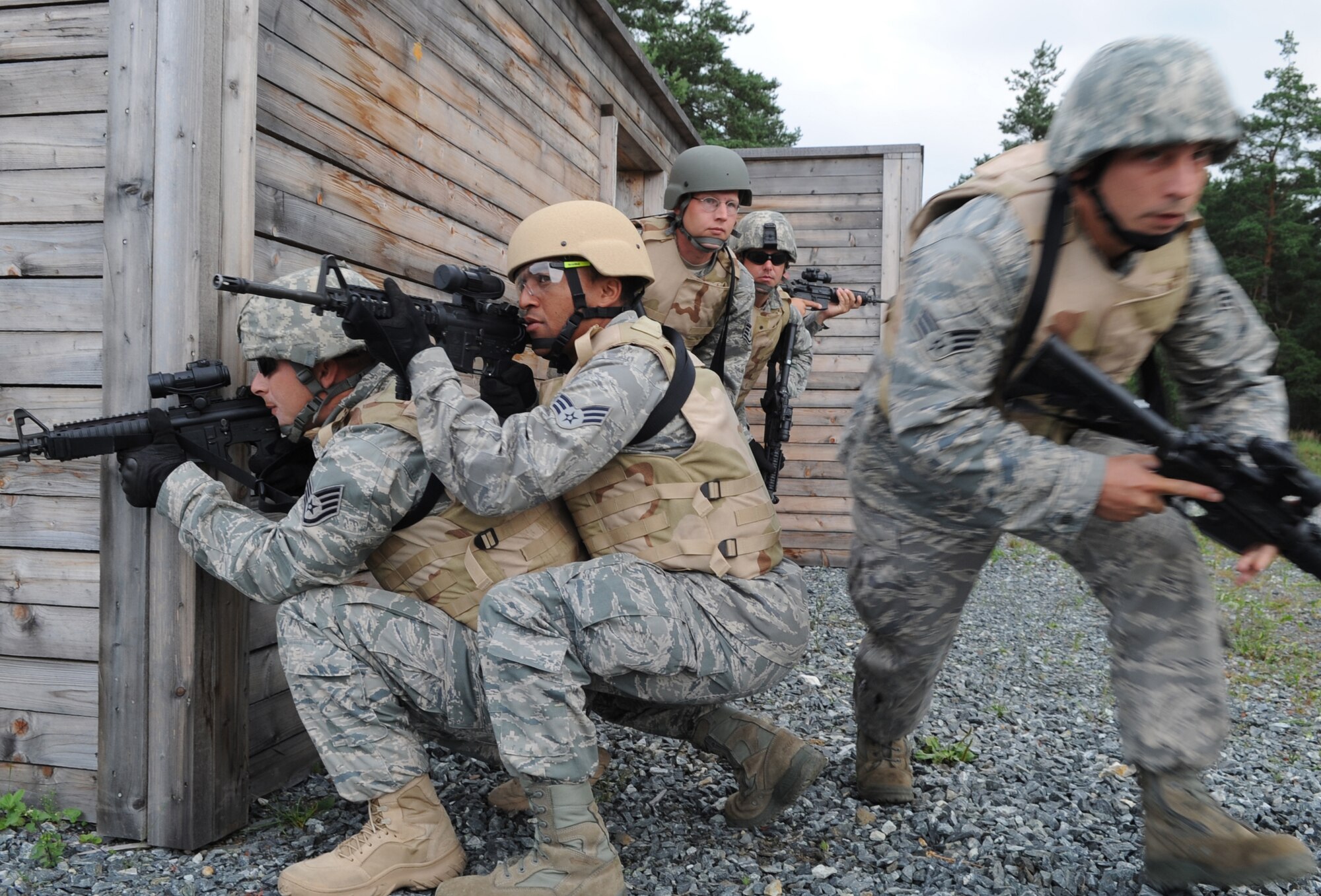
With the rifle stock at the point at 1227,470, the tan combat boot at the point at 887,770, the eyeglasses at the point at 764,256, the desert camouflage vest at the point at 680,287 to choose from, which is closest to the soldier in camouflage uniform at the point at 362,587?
the tan combat boot at the point at 887,770

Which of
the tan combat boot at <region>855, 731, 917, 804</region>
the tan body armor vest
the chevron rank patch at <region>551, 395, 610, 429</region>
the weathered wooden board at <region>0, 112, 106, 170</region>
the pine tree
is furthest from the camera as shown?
the pine tree

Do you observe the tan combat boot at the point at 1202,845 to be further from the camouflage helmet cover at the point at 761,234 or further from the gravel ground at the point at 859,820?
the camouflage helmet cover at the point at 761,234

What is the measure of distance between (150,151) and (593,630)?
187cm

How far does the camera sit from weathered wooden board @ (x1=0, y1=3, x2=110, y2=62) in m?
2.86

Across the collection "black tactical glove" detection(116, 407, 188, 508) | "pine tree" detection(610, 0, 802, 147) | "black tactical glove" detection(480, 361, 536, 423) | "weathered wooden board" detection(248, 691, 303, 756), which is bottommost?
"weathered wooden board" detection(248, 691, 303, 756)

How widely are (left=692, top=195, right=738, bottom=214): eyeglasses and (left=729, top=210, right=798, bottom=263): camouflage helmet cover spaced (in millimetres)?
973

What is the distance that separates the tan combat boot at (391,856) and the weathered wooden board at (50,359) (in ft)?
5.07

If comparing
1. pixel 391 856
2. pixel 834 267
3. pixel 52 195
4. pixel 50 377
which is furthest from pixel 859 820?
pixel 834 267

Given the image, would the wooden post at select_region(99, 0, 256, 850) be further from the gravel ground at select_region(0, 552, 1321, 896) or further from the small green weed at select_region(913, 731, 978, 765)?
the small green weed at select_region(913, 731, 978, 765)

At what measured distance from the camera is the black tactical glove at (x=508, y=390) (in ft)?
9.77

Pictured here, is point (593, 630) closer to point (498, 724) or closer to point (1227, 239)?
point (498, 724)

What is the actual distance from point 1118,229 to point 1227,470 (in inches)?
23.1

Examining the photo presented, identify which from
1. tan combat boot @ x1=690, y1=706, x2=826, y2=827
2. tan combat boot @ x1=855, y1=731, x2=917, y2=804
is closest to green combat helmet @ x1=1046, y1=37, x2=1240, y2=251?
tan combat boot @ x1=690, y1=706, x2=826, y2=827

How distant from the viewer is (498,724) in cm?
246
